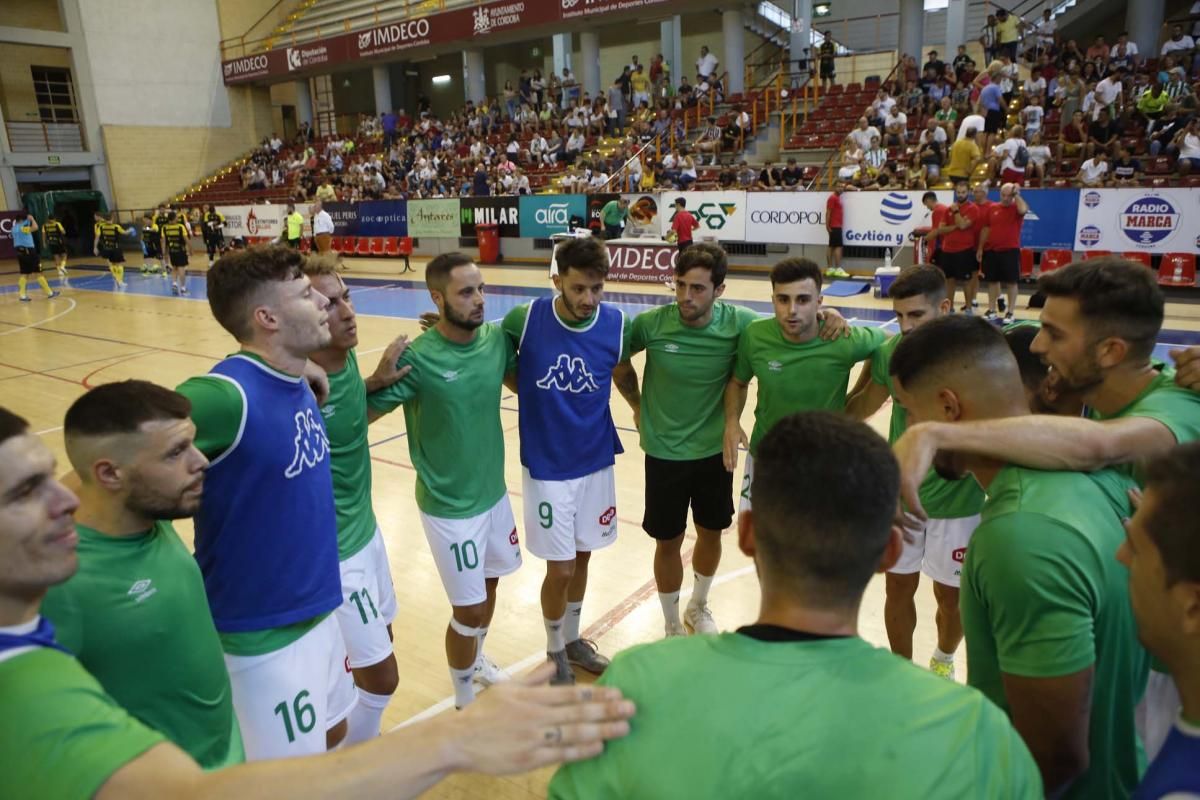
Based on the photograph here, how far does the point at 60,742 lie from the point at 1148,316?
2709 millimetres

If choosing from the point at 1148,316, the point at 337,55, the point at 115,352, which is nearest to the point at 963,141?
the point at 1148,316

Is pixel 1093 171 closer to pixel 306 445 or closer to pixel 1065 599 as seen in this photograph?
pixel 1065 599

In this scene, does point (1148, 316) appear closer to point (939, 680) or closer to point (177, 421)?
point (939, 680)

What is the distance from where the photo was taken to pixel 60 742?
1.20 m

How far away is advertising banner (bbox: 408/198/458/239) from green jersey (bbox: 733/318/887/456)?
63.4 feet

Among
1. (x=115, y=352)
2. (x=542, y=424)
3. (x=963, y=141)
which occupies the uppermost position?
(x=963, y=141)

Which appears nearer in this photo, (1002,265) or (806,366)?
(806,366)

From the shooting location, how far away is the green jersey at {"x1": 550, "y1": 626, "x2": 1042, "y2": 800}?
1.13 metres

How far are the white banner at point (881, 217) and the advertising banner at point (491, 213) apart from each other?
906 centimetres

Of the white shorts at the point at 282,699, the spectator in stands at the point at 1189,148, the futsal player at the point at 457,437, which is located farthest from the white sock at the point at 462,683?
the spectator in stands at the point at 1189,148

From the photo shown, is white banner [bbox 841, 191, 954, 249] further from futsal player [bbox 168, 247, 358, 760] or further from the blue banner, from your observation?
futsal player [bbox 168, 247, 358, 760]

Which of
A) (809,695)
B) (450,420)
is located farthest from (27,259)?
(809,695)

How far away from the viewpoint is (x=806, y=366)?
13.0ft

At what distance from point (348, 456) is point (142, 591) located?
55.4 inches
